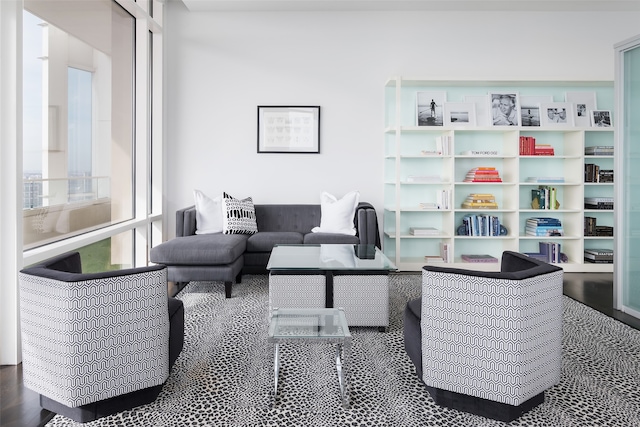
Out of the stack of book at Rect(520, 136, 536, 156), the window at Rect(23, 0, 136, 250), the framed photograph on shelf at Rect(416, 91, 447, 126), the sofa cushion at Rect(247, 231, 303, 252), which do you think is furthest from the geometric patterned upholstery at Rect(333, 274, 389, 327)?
the stack of book at Rect(520, 136, 536, 156)

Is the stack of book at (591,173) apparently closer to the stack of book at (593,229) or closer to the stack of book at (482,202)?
the stack of book at (593,229)

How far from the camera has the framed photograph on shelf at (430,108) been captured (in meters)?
5.61

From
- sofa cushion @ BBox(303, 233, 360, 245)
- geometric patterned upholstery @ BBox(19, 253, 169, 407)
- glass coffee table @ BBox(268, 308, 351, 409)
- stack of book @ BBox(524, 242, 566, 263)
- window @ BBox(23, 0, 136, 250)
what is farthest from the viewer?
stack of book @ BBox(524, 242, 566, 263)

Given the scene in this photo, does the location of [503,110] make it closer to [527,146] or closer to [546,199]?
[527,146]

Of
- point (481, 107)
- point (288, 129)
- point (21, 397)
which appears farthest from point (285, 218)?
point (21, 397)

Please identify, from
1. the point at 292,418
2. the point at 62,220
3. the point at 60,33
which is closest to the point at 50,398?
the point at 292,418

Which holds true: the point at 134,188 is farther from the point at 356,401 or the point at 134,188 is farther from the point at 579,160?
the point at 579,160

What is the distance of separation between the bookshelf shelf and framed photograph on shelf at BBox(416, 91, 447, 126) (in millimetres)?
68

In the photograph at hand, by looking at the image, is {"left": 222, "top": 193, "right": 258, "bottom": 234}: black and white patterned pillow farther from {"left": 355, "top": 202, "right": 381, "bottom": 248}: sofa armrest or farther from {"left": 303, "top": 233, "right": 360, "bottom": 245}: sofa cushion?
{"left": 355, "top": 202, "right": 381, "bottom": 248}: sofa armrest

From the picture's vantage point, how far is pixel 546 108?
5.58 m

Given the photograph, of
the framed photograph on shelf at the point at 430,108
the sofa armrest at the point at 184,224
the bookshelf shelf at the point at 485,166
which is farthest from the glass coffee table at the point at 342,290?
the framed photograph on shelf at the point at 430,108

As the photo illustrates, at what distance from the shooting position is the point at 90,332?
2.00m

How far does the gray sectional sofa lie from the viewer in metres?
4.23

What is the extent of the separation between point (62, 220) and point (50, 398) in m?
1.92
